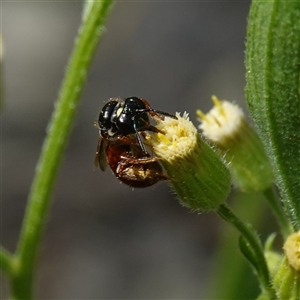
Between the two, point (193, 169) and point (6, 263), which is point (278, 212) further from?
point (6, 263)

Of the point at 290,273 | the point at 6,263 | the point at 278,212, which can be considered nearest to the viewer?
the point at 290,273

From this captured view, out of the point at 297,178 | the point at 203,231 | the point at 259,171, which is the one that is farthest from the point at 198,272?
the point at 297,178

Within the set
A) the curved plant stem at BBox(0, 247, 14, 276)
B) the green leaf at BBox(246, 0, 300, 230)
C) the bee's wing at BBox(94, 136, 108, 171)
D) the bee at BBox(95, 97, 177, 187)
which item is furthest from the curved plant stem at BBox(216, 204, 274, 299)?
the curved plant stem at BBox(0, 247, 14, 276)

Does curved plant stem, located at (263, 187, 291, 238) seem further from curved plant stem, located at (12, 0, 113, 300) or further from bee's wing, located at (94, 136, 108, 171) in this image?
curved plant stem, located at (12, 0, 113, 300)

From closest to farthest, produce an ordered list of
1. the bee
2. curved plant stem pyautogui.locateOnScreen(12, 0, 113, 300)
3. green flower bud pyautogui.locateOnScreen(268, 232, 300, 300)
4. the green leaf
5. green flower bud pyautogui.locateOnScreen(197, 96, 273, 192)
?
the green leaf → green flower bud pyautogui.locateOnScreen(268, 232, 300, 300) → the bee → green flower bud pyautogui.locateOnScreen(197, 96, 273, 192) → curved plant stem pyautogui.locateOnScreen(12, 0, 113, 300)

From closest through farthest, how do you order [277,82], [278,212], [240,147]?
[277,82] < [278,212] < [240,147]

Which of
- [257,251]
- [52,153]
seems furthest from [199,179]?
[52,153]

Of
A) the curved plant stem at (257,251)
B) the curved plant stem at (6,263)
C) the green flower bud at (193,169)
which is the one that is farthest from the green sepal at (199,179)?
the curved plant stem at (6,263)

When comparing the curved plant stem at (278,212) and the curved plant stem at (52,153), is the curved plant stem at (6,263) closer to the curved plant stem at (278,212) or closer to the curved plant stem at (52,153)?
the curved plant stem at (52,153)
